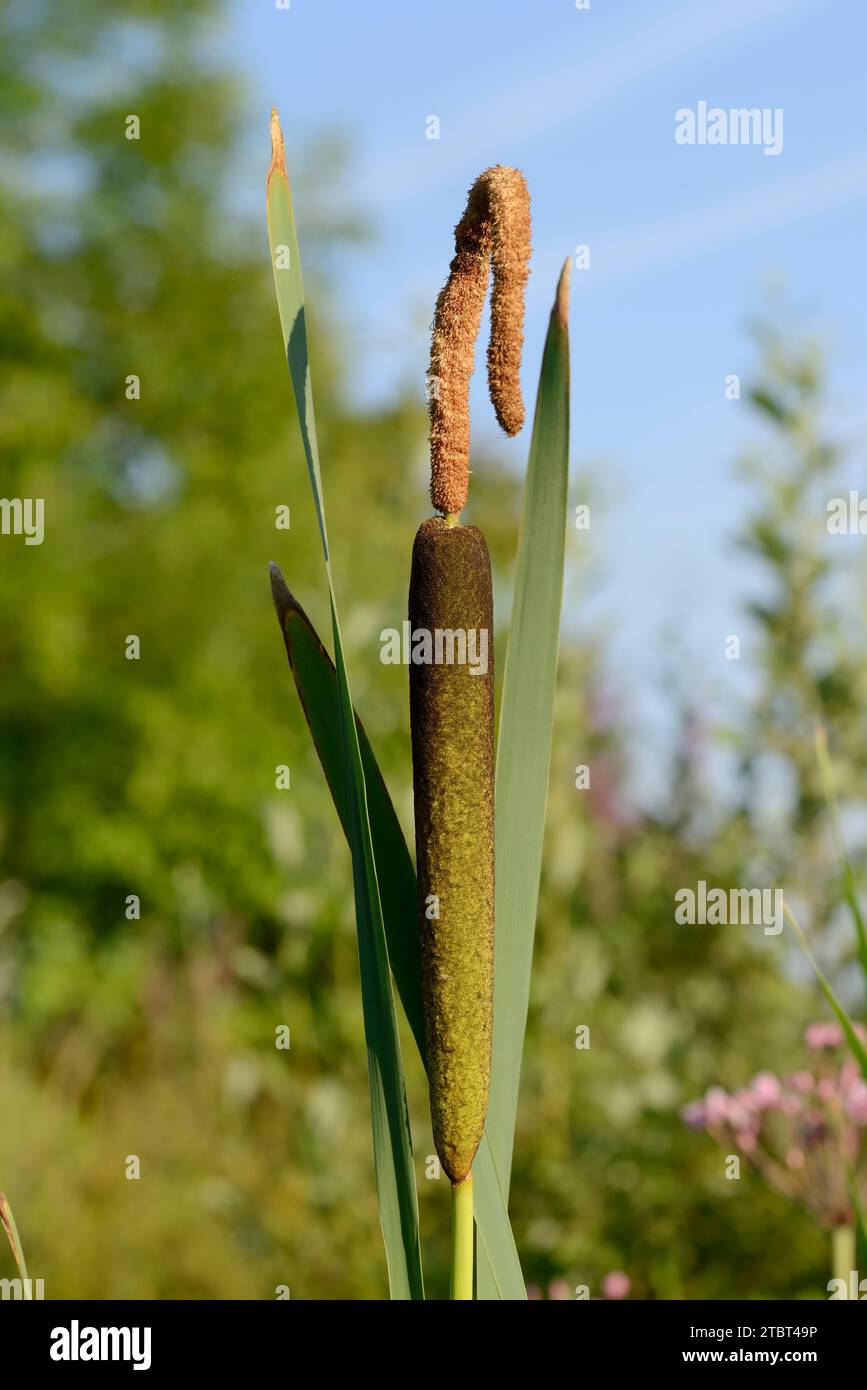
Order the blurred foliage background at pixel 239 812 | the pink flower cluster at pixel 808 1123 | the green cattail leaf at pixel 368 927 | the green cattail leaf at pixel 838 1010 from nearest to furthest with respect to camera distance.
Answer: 1. the green cattail leaf at pixel 368 927
2. the green cattail leaf at pixel 838 1010
3. the pink flower cluster at pixel 808 1123
4. the blurred foliage background at pixel 239 812

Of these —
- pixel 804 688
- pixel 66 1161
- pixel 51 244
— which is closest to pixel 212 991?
pixel 66 1161

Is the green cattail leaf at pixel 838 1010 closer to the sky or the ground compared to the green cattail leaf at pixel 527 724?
closer to the ground

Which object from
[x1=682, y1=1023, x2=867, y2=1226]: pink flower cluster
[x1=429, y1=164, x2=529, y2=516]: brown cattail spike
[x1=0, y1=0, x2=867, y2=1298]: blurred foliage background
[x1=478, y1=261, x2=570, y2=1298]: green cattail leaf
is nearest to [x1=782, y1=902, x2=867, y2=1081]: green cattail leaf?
[x1=478, y1=261, x2=570, y2=1298]: green cattail leaf

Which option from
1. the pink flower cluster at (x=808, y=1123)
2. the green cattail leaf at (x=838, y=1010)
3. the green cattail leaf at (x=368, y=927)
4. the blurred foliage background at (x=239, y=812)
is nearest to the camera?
the green cattail leaf at (x=368, y=927)

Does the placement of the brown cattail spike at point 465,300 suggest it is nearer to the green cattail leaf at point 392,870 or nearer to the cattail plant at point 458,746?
the cattail plant at point 458,746

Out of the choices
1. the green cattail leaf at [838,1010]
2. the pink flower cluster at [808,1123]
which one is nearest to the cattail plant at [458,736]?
the green cattail leaf at [838,1010]

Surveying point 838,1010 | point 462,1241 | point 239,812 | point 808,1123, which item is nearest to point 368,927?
point 462,1241

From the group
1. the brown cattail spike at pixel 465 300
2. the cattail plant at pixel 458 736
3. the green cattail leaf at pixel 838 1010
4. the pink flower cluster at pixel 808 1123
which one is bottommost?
the pink flower cluster at pixel 808 1123

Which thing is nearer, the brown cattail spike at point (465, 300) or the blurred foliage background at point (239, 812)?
the brown cattail spike at point (465, 300)

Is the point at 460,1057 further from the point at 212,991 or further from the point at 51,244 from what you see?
the point at 51,244
